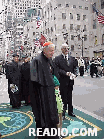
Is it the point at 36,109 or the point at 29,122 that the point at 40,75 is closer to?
the point at 36,109

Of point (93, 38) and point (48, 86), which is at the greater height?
point (93, 38)

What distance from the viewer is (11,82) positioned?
23.4 feet

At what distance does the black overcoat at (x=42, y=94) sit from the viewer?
338cm

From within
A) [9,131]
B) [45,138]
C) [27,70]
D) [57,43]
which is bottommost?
[9,131]

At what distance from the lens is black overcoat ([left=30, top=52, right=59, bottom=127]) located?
3.38m

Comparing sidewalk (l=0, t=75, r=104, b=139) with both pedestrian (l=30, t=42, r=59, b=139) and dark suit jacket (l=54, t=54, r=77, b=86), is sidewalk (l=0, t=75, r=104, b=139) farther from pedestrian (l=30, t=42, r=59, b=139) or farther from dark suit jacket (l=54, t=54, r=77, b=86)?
pedestrian (l=30, t=42, r=59, b=139)

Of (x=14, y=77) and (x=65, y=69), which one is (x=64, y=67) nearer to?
(x=65, y=69)

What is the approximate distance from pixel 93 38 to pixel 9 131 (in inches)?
1413

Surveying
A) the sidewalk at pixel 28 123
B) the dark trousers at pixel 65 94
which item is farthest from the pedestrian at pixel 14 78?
the dark trousers at pixel 65 94

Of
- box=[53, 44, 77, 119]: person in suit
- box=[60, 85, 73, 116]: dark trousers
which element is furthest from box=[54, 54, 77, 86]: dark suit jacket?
box=[60, 85, 73, 116]: dark trousers

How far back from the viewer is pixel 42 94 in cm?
337

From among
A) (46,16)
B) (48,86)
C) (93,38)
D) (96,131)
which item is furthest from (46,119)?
(46,16)

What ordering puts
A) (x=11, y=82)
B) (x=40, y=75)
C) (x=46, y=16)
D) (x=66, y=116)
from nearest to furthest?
(x=40, y=75) < (x=66, y=116) < (x=11, y=82) < (x=46, y=16)

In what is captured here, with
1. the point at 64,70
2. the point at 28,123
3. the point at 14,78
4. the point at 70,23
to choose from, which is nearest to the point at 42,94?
the point at 64,70
